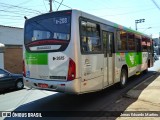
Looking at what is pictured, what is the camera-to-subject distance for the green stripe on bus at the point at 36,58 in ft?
23.0

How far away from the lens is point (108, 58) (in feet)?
28.1

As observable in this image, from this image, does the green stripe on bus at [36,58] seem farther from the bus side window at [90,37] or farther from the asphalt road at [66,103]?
the asphalt road at [66,103]

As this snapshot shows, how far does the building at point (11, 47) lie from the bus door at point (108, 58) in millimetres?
12572

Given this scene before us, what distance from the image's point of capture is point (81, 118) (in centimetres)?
612

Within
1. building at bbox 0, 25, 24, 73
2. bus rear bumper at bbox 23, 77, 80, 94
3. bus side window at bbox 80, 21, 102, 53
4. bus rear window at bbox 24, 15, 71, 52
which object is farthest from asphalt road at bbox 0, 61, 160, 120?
building at bbox 0, 25, 24, 73

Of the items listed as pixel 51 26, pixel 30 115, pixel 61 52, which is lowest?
pixel 30 115

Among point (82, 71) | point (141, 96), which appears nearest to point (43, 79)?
point (82, 71)

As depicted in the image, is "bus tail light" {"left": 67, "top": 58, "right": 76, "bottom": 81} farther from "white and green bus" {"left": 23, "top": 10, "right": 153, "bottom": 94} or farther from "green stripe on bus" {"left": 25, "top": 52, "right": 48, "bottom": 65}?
"green stripe on bus" {"left": 25, "top": 52, "right": 48, "bottom": 65}

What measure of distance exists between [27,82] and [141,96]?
14.0ft

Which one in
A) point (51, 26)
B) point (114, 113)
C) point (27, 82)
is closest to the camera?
point (114, 113)

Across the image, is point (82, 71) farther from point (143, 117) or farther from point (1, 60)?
point (1, 60)

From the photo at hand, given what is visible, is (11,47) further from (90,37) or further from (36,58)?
(90,37)

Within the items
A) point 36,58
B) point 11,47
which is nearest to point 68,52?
point 36,58

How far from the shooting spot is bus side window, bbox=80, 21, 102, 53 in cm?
682
